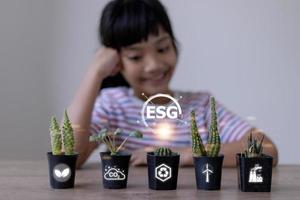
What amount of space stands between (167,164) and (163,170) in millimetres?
13

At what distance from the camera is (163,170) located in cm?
84

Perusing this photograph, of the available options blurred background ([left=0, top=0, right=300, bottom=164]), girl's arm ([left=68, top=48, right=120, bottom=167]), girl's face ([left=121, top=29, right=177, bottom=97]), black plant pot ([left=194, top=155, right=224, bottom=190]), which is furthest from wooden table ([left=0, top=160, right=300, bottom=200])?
blurred background ([left=0, top=0, right=300, bottom=164])

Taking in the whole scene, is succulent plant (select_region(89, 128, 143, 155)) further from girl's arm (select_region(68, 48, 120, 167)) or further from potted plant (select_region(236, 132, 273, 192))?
girl's arm (select_region(68, 48, 120, 167))

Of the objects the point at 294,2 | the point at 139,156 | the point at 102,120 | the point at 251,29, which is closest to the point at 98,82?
the point at 102,120

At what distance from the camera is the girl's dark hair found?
1.43 m

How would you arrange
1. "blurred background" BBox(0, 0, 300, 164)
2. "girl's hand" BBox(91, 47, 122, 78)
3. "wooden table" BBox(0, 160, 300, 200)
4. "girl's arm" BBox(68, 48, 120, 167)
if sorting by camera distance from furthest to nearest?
"blurred background" BBox(0, 0, 300, 164) < "girl's hand" BBox(91, 47, 122, 78) < "girl's arm" BBox(68, 48, 120, 167) < "wooden table" BBox(0, 160, 300, 200)

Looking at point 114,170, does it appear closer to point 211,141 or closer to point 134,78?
point 211,141

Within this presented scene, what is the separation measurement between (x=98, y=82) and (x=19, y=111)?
70 centimetres

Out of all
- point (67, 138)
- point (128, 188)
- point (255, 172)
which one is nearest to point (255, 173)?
point (255, 172)

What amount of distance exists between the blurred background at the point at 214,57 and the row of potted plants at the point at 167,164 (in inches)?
47.6

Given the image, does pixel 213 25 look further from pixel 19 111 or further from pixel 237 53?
pixel 19 111

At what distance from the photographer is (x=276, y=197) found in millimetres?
782

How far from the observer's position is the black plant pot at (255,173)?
82 centimetres

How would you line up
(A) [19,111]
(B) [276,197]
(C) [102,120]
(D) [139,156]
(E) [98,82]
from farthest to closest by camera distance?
(A) [19,111] < (C) [102,120] < (E) [98,82] < (D) [139,156] < (B) [276,197]
